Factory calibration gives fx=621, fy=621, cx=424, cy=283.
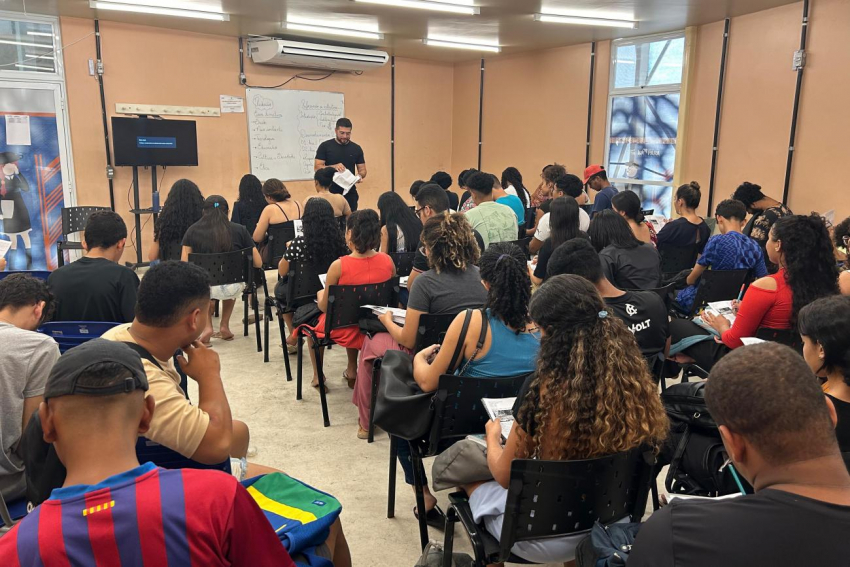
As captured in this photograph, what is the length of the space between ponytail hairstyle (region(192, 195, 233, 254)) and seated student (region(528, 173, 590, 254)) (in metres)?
2.47

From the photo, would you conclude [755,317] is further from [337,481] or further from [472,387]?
[337,481]

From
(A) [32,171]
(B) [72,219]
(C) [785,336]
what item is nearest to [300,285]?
(C) [785,336]

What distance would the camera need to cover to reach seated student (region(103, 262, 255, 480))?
5.51 ft

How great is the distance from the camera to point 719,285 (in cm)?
398

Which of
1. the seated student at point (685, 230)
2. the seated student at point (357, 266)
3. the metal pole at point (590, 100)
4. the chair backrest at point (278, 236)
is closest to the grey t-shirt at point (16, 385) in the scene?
the seated student at point (357, 266)

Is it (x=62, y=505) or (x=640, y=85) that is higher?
(x=640, y=85)

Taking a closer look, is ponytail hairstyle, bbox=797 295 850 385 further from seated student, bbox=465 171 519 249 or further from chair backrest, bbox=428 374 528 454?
seated student, bbox=465 171 519 249

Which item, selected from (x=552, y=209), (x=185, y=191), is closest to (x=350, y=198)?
(x=185, y=191)

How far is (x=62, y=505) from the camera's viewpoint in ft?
3.49

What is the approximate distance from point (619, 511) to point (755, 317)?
60.7 inches

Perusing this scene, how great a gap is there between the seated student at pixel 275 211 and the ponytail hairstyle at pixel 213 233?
1.87 ft

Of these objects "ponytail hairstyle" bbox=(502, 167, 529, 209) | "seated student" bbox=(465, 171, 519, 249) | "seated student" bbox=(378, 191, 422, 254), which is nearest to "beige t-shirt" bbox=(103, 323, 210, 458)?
"seated student" bbox=(378, 191, 422, 254)

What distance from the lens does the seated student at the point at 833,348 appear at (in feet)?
5.83

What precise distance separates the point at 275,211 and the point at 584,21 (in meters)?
4.09
